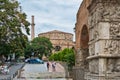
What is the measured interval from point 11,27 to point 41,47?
148 ft

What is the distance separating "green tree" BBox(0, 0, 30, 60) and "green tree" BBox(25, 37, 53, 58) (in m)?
42.8

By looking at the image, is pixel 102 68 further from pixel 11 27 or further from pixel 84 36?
pixel 11 27

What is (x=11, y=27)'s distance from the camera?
76.5 ft

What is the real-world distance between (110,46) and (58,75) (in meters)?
15.0

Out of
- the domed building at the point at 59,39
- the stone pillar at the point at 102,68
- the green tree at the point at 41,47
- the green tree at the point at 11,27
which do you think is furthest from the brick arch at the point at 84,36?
the domed building at the point at 59,39

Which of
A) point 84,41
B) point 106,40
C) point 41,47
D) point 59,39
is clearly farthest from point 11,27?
point 59,39

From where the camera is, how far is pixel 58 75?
2242 cm

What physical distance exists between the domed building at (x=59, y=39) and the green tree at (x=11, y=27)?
5194 centimetres

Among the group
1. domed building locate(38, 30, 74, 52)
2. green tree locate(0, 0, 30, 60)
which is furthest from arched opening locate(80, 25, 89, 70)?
domed building locate(38, 30, 74, 52)

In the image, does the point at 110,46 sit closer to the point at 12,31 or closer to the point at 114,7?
the point at 114,7

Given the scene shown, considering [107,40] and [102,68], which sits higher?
[107,40]

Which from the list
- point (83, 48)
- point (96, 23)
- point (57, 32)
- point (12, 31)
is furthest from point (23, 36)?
point (57, 32)

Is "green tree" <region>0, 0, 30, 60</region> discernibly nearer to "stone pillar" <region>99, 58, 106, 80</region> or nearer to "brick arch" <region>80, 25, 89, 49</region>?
"brick arch" <region>80, 25, 89, 49</region>

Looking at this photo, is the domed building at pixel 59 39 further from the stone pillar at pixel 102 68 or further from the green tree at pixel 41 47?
the stone pillar at pixel 102 68
